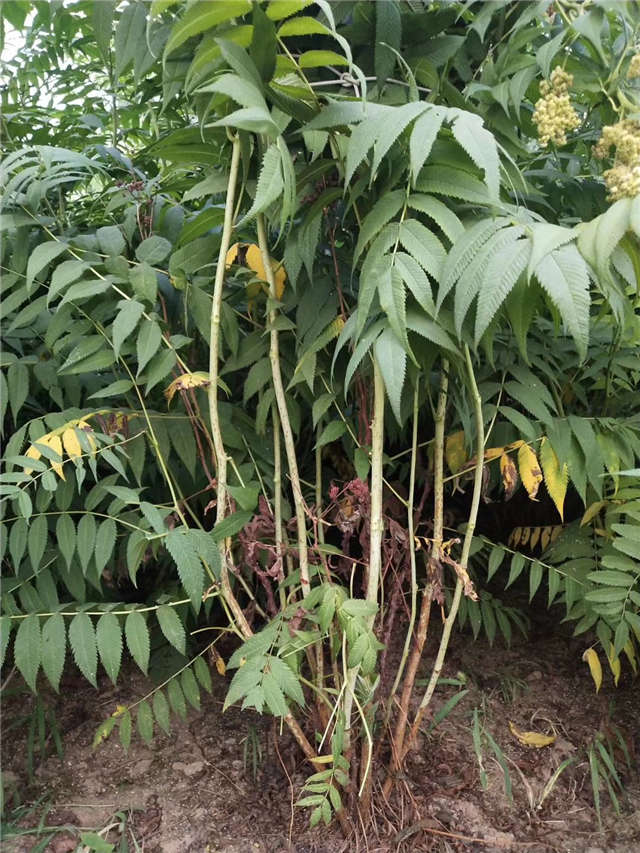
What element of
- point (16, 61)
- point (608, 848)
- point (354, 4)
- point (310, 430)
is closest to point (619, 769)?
Answer: point (608, 848)

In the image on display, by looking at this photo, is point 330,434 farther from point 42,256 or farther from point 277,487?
point 42,256

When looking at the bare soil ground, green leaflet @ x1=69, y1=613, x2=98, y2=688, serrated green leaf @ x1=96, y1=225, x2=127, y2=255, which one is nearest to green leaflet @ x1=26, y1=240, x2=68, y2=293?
serrated green leaf @ x1=96, y1=225, x2=127, y2=255

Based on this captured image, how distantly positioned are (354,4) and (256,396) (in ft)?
2.71

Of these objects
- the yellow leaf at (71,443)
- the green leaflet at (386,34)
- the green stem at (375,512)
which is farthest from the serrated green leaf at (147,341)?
the green leaflet at (386,34)

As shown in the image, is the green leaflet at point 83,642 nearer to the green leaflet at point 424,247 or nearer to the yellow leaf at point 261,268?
the yellow leaf at point 261,268

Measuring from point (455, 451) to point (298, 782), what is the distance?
0.81 metres

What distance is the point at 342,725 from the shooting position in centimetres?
126

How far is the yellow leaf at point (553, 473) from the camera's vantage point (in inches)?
54.2

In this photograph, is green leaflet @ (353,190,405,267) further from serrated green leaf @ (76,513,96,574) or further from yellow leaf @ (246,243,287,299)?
serrated green leaf @ (76,513,96,574)

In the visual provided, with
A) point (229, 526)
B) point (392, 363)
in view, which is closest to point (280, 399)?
point (229, 526)

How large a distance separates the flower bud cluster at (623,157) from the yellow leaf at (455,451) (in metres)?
0.65

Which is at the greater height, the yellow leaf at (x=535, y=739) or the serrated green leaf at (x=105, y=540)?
the serrated green leaf at (x=105, y=540)

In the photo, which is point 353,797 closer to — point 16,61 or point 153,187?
point 153,187

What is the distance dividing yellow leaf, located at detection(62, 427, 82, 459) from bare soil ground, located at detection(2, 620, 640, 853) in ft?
2.64
